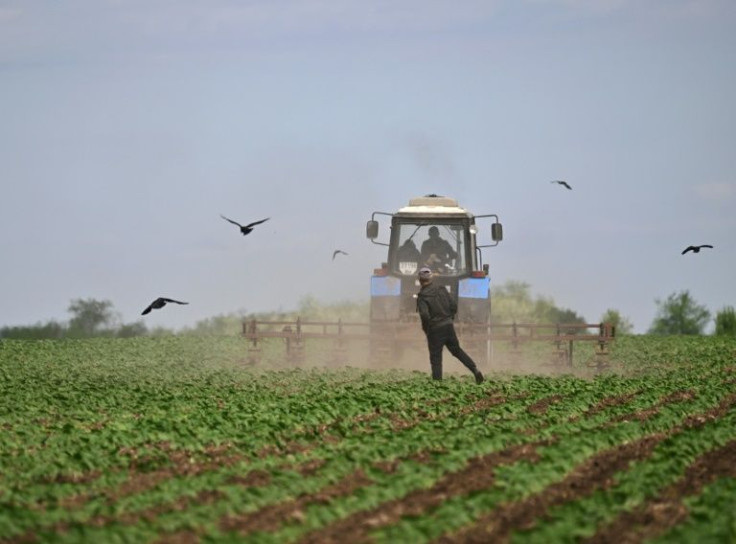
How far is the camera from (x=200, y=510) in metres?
11.5

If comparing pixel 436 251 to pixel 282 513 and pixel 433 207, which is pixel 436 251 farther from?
pixel 282 513

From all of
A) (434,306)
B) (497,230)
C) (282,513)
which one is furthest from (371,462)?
(497,230)

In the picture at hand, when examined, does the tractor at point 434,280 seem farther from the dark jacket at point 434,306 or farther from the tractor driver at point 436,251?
the dark jacket at point 434,306

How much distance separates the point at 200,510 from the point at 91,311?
3839cm

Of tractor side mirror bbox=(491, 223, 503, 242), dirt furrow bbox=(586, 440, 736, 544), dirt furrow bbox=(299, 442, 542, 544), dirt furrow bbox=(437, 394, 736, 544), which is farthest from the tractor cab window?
dirt furrow bbox=(586, 440, 736, 544)

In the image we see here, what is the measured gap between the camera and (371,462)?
552 inches

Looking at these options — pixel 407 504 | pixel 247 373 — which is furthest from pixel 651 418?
pixel 247 373

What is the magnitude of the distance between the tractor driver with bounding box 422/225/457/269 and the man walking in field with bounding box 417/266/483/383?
4.83 meters

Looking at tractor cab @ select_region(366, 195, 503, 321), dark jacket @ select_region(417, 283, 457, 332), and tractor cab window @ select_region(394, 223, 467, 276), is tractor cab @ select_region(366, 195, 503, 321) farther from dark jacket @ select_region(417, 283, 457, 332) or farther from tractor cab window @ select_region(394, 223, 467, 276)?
dark jacket @ select_region(417, 283, 457, 332)

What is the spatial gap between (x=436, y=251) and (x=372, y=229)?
2138mm

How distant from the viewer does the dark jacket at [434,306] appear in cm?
2461

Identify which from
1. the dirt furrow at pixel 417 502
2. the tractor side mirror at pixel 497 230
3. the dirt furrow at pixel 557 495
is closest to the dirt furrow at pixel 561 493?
the dirt furrow at pixel 557 495

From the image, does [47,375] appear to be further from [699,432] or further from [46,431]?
[699,432]

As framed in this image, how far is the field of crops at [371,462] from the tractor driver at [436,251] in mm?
5170
